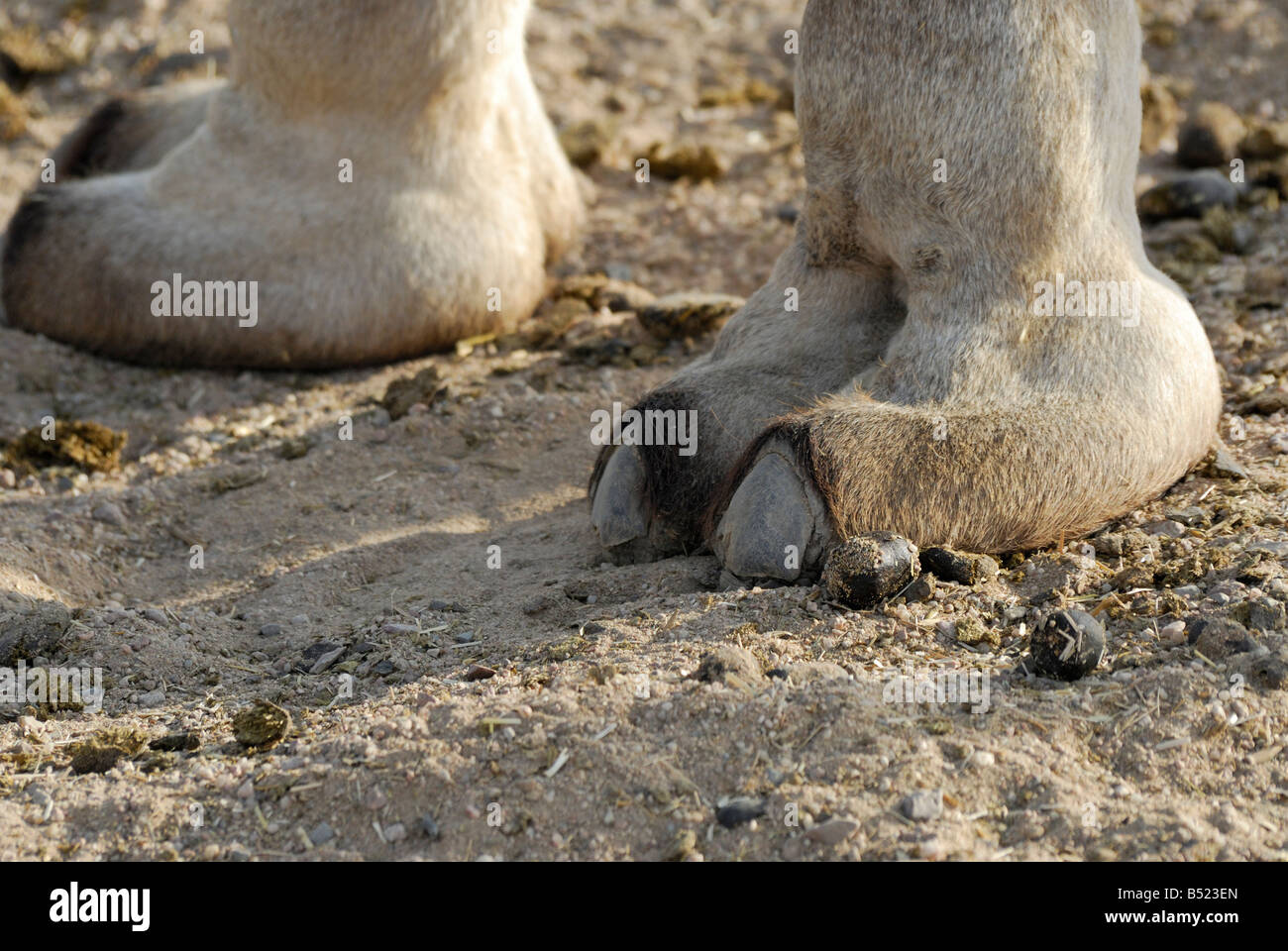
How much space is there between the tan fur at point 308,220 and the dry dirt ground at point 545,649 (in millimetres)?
162

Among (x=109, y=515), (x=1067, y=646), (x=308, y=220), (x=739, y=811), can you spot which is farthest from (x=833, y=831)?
(x=308, y=220)

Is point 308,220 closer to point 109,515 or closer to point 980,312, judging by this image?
point 109,515

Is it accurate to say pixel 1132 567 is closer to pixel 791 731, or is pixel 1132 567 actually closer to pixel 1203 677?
pixel 1203 677

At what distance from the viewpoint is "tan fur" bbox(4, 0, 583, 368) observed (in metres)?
4.84

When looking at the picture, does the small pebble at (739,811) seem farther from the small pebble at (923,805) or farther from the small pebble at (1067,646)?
the small pebble at (1067,646)

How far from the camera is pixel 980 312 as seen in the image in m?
3.31

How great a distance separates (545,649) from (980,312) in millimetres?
1242

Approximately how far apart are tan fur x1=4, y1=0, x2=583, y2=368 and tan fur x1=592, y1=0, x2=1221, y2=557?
172 cm

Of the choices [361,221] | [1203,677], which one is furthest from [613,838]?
[361,221]

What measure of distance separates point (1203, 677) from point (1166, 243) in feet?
9.81

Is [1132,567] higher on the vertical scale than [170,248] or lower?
lower

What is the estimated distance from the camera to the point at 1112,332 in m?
3.34

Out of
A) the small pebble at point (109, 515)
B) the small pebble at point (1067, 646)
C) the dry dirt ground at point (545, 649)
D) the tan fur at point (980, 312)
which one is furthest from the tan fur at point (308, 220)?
the small pebble at point (1067, 646)

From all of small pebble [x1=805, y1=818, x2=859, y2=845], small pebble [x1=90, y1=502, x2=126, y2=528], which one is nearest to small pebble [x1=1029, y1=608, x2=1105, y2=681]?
small pebble [x1=805, y1=818, x2=859, y2=845]
